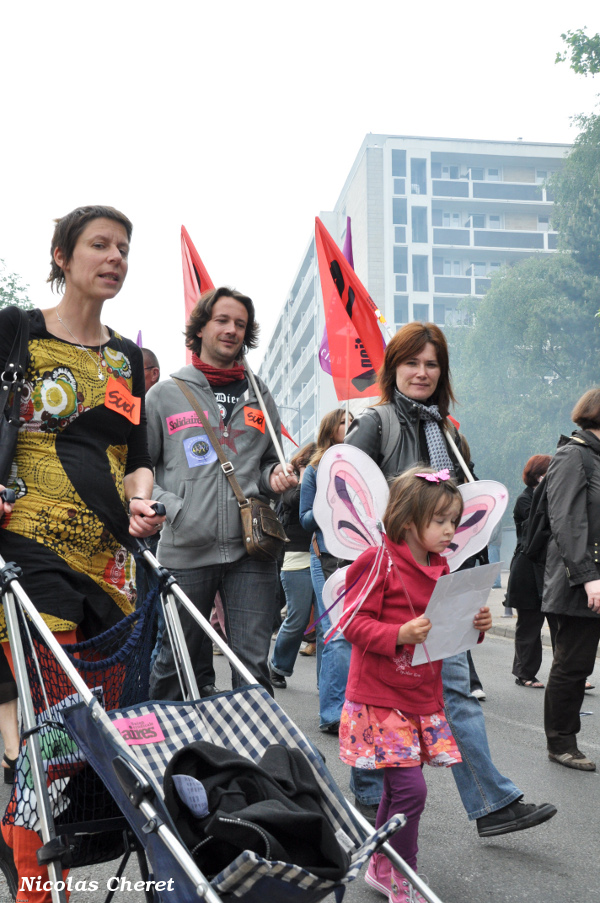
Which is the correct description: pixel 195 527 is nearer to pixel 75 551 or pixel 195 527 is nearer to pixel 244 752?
pixel 75 551

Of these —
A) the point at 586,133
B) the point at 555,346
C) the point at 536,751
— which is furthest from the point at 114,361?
the point at 555,346

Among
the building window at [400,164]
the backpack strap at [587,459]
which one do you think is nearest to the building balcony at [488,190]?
the building window at [400,164]

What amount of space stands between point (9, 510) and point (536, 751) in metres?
3.85

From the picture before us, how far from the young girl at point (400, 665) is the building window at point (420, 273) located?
72119 millimetres

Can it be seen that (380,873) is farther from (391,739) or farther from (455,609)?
(455,609)

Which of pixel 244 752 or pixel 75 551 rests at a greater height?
pixel 75 551

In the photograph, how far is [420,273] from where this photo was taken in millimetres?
74750

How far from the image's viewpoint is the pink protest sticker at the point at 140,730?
2193 millimetres

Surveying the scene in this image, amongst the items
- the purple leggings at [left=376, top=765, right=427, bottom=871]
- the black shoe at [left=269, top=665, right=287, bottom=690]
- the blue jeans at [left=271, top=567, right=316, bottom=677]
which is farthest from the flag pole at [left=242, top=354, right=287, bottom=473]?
the black shoe at [left=269, top=665, right=287, bottom=690]

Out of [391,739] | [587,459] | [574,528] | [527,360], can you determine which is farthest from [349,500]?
[527,360]

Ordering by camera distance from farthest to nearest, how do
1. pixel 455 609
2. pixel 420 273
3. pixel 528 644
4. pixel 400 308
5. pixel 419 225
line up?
pixel 419 225 < pixel 420 273 < pixel 400 308 < pixel 528 644 < pixel 455 609

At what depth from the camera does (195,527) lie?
3.93 meters

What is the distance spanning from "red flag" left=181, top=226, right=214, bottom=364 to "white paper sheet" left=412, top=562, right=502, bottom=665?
11.6ft

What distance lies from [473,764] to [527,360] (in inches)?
1922
